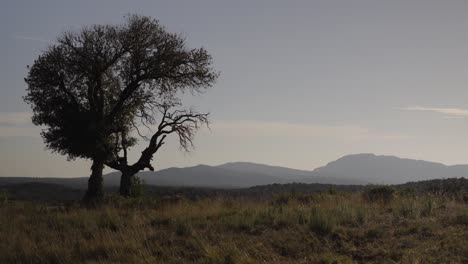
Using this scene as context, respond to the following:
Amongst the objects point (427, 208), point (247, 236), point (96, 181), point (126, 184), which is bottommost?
point (247, 236)

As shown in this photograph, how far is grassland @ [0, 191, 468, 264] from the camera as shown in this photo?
10.9 m

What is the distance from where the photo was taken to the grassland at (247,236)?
35.7ft

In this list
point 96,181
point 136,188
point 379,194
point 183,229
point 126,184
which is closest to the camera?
point 183,229

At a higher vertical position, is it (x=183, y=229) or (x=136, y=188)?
(x=136, y=188)

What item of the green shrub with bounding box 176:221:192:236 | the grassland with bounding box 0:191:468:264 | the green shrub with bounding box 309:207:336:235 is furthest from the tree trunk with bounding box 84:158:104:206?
the green shrub with bounding box 309:207:336:235

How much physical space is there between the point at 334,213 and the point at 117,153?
2101 centimetres

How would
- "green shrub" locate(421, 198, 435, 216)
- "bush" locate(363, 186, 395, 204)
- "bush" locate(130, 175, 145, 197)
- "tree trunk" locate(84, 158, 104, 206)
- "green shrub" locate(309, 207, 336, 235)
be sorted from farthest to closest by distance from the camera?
"bush" locate(130, 175, 145, 197)
"tree trunk" locate(84, 158, 104, 206)
"bush" locate(363, 186, 395, 204)
"green shrub" locate(421, 198, 435, 216)
"green shrub" locate(309, 207, 336, 235)

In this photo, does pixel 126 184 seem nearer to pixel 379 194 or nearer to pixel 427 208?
pixel 379 194

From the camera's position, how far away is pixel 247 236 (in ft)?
41.4

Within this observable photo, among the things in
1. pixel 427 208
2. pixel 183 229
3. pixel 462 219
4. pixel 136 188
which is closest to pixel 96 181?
pixel 136 188

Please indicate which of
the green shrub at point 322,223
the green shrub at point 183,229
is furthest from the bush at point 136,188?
the green shrub at point 322,223

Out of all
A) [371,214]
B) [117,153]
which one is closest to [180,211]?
[371,214]

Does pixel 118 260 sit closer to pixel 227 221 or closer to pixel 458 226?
pixel 227 221

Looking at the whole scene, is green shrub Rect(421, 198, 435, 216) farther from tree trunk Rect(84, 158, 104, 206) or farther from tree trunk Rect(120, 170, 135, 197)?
tree trunk Rect(120, 170, 135, 197)
